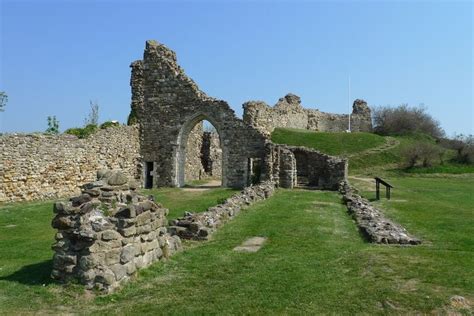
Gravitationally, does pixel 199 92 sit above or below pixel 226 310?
above

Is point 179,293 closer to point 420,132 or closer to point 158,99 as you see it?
point 158,99

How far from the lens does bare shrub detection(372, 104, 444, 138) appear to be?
49.4 meters

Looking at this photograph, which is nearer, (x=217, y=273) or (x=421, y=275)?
(x=421, y=275)

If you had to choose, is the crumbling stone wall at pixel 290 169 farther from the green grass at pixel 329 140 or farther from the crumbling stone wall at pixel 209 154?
the crumbling stone wall at pixel 209 154

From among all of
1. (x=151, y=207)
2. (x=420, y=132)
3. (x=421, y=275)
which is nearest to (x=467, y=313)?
(x=421, y=275)

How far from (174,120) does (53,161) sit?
31.1 feet

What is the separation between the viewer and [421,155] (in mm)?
37156

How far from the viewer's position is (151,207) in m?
9.79

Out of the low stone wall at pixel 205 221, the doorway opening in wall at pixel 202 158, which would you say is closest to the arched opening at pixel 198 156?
the doorway opening in wall at pixel 202 158

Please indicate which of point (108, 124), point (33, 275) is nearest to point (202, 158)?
point (108, 124)

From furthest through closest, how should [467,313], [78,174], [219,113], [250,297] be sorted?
[219,113], [78,174], [250,297], [467,313]

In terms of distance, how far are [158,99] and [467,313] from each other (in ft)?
85.6

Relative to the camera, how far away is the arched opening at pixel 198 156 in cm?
3079

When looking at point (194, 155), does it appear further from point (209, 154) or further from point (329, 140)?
point (329, 140)
